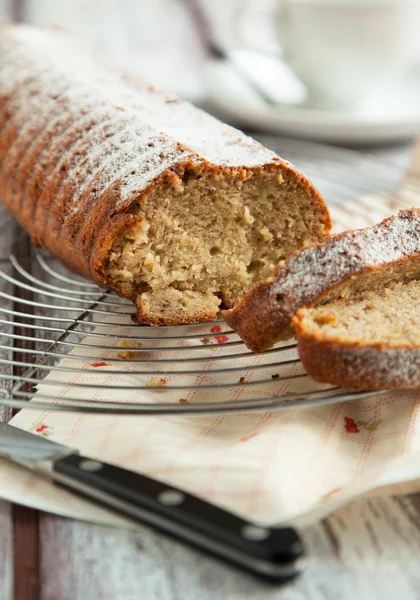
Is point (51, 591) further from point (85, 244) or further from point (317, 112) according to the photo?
point (317, 112)

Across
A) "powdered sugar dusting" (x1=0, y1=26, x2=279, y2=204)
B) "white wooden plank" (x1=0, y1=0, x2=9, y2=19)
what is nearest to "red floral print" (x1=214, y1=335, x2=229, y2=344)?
"powdered sugar dusting" (x1=0, y1=26, x2=279, y2=204)

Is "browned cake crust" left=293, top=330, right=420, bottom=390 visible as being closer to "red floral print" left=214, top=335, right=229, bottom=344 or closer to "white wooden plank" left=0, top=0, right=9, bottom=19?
"red floral print" left=214, top=335, right=229, bottom=344

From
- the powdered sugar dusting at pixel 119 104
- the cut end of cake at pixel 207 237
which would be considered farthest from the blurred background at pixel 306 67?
the cut end of cake at pixel 207 237

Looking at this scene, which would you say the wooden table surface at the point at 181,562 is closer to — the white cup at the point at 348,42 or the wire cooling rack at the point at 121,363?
the wire cooling rack at the point at 121,363

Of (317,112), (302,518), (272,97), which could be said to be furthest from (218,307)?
(272,97)

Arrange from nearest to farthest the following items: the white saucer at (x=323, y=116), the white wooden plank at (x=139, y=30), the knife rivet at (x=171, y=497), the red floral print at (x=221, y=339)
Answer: the knife rivet at (x=171, y=497) < the red floral print at (x=221, y=339) < the white saucer at (x=323, y=116) < the white wooden plank at (x=139, y=30)

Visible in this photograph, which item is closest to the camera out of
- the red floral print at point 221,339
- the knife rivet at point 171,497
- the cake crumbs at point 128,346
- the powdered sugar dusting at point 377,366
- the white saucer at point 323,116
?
the knife rivet at point 171,497
